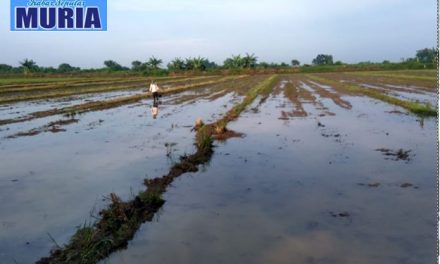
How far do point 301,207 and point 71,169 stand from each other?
4.74 meters

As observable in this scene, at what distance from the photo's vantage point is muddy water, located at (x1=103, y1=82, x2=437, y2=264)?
Result: 5012 millimetres

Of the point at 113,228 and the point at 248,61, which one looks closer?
the point at 113,228

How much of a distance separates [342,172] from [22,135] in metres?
9.06

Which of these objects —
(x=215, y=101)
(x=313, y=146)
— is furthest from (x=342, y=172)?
(x=215, y=101)

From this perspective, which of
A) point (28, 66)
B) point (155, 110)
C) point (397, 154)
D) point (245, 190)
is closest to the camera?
point (245, 190)

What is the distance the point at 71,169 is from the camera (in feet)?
29.4

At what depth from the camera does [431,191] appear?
279 inches

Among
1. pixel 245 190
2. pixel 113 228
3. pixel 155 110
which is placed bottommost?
pixel 113 228

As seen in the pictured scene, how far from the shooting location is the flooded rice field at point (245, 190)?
5145mm

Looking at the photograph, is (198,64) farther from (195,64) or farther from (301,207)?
(301,207)

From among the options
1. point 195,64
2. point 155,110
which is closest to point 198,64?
point 195,64

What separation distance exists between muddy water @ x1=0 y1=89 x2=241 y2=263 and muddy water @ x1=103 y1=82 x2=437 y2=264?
39.8 inches

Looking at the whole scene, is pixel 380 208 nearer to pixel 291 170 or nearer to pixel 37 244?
pixel 291 170

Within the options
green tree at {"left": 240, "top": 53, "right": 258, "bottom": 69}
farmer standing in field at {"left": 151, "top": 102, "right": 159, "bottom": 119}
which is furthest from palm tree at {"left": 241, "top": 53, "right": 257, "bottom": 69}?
farmer standing in field at {"left": 151, "top": 102, "right": 159, "bottom": 119}
